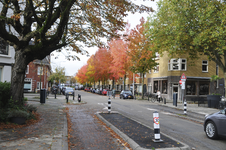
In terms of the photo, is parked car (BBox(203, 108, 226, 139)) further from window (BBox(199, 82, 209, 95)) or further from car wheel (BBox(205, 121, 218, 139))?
window (BBox(199, 82, 209, 95))

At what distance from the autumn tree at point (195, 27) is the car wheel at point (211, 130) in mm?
9672

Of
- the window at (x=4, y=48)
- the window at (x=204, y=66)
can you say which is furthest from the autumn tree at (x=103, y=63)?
the window at (x=4, y=48)

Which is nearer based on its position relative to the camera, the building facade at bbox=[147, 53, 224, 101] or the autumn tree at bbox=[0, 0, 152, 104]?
the autumn tree at bbox=[0, 0, 152, 104]

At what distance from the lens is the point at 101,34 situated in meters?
12.3

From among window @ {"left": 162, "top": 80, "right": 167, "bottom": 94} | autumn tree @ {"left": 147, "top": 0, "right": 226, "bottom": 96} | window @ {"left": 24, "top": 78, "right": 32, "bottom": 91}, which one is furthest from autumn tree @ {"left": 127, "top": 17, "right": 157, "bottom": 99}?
window @ {"left": 24, "top": 78, "right": 32, "bottom": 91}

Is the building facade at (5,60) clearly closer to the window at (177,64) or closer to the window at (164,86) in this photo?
the window at (177,64)

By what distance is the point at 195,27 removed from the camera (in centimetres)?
1812

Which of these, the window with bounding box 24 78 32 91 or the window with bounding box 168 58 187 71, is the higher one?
the window with bounding box 168 58 187 71

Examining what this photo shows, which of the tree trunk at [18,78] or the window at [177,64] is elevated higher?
the window at [177,64]

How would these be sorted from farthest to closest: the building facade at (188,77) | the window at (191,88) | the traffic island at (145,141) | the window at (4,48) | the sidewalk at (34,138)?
1. the window at (191,88)
2. the building facade at (188,77)
3. the window at (4,48)
4. the traffic island at (145,141)
5. the sidewalk at (34,138)

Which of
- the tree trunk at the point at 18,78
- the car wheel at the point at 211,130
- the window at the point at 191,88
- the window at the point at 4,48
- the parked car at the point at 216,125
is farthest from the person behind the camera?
the window at the point at 191,88

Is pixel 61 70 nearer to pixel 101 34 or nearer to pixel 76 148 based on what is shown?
pixel 101 34

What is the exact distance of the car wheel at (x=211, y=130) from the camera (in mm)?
7195

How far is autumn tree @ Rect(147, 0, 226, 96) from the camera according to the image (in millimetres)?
15992
